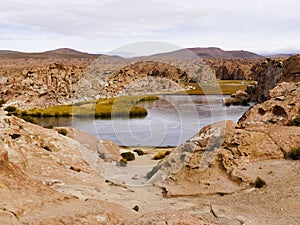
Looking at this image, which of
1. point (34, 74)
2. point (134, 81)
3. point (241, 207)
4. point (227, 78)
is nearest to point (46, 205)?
point (241, 207)

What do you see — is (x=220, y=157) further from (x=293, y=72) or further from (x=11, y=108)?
(x=11, y=108)

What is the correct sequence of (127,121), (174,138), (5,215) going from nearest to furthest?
(5,215)
(174,138)
(127,121)

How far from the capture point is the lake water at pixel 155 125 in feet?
155

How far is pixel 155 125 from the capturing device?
57625 millimetres

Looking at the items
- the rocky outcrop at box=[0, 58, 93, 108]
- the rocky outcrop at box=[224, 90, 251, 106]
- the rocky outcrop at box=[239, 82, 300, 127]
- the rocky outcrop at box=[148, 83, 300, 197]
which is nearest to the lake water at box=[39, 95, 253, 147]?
the rocky outcrop at box=[224, 90, 251, 106]

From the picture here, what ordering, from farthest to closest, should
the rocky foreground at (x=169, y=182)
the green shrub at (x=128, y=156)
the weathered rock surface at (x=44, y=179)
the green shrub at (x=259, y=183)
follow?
the green shrub at (x=128, y=156), the green shrub at (x=259, y=183), the rocky foreground at (x=169, y=182), the weathered rock surface at (x=44, y=179)

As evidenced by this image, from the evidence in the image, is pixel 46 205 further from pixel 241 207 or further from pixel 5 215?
pixel 241 207

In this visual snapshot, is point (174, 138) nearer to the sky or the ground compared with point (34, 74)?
nearer to the ground

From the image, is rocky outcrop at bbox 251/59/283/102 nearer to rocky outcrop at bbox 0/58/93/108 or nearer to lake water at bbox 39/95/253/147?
lake water at bbox 39/95/253/147

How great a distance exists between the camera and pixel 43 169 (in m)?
21.9

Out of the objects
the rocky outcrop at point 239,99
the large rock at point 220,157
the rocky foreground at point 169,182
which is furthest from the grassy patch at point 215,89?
the large rock at point 220,157

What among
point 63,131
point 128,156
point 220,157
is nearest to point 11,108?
point 63,131

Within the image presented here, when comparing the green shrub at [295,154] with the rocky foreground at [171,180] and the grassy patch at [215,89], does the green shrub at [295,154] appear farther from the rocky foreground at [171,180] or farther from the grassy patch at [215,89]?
the grassy patch at [215,89]

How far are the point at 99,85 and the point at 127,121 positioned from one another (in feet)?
129
